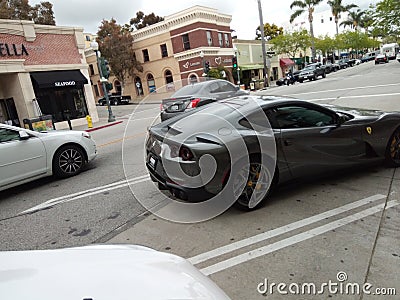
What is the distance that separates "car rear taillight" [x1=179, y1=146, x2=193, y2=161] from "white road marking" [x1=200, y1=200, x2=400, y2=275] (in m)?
1.23

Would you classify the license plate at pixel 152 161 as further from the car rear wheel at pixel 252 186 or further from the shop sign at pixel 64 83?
the shop sign at pixel 64 83

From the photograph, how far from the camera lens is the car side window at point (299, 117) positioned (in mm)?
4223

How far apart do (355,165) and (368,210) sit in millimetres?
1013

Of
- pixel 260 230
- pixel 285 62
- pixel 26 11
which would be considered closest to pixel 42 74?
pixel 260 230

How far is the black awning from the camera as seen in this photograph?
64.7 feet

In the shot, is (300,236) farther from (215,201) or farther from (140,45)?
(140,45)

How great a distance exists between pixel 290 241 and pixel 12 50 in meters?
20.6

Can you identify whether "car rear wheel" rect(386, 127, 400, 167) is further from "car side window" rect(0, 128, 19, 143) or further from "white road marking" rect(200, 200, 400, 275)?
"car side window" rect(0, 128, 19, 143)

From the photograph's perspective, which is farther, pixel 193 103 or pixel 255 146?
pixel 193 103

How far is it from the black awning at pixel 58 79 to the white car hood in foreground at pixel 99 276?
2028cm

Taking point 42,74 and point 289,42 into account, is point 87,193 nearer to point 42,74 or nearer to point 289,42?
point 42,74

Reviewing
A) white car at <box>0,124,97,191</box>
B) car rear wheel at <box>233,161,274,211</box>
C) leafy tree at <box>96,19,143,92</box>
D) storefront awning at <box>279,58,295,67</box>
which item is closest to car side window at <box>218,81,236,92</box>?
white car at <box>0,124,97,191</box>

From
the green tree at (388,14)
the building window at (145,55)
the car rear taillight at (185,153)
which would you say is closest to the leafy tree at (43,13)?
the building window at (145,55)

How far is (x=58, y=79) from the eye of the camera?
2044 cm
